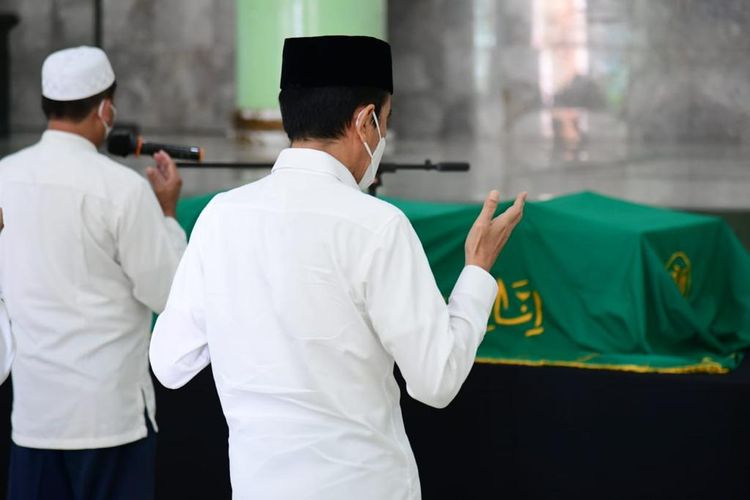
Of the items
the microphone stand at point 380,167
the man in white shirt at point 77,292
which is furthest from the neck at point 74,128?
the microphone stand at point 380,167

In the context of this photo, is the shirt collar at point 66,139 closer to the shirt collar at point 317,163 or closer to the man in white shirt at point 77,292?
the man in white shirt at point 77,292

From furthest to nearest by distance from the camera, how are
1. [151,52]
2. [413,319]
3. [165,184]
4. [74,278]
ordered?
1. [151,52]
2. [165,184]
3. [74,278]
4. [413,319]

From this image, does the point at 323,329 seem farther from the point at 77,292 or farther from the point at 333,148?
the point at 77,292

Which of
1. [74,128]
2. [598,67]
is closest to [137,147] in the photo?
[74,128]

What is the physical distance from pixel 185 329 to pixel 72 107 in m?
1.32

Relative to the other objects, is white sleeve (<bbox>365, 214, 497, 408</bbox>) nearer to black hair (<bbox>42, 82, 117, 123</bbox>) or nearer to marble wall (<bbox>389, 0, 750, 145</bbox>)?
black hair (<bbox>42, 82, 117, 123</bbox>)

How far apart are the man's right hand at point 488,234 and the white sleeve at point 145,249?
4.26 feet

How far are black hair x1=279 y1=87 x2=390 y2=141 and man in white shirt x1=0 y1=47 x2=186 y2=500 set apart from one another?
119cm

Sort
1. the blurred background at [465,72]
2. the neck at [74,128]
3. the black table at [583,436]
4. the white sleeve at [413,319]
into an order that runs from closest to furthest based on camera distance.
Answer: the white sleeve at [413,319]
the neck at [74,128]
the black table at [583,436]
the blurred background at [465,72]

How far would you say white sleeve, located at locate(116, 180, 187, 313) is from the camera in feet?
10.7

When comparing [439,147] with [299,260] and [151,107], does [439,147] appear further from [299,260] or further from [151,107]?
[299,260]

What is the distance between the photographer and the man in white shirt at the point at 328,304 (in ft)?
6.75

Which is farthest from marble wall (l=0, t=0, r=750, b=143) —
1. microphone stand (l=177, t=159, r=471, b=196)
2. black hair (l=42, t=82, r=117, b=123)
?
black hair (l=42, t=82, r=117, b=123)

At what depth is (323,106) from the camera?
2.16 metres
